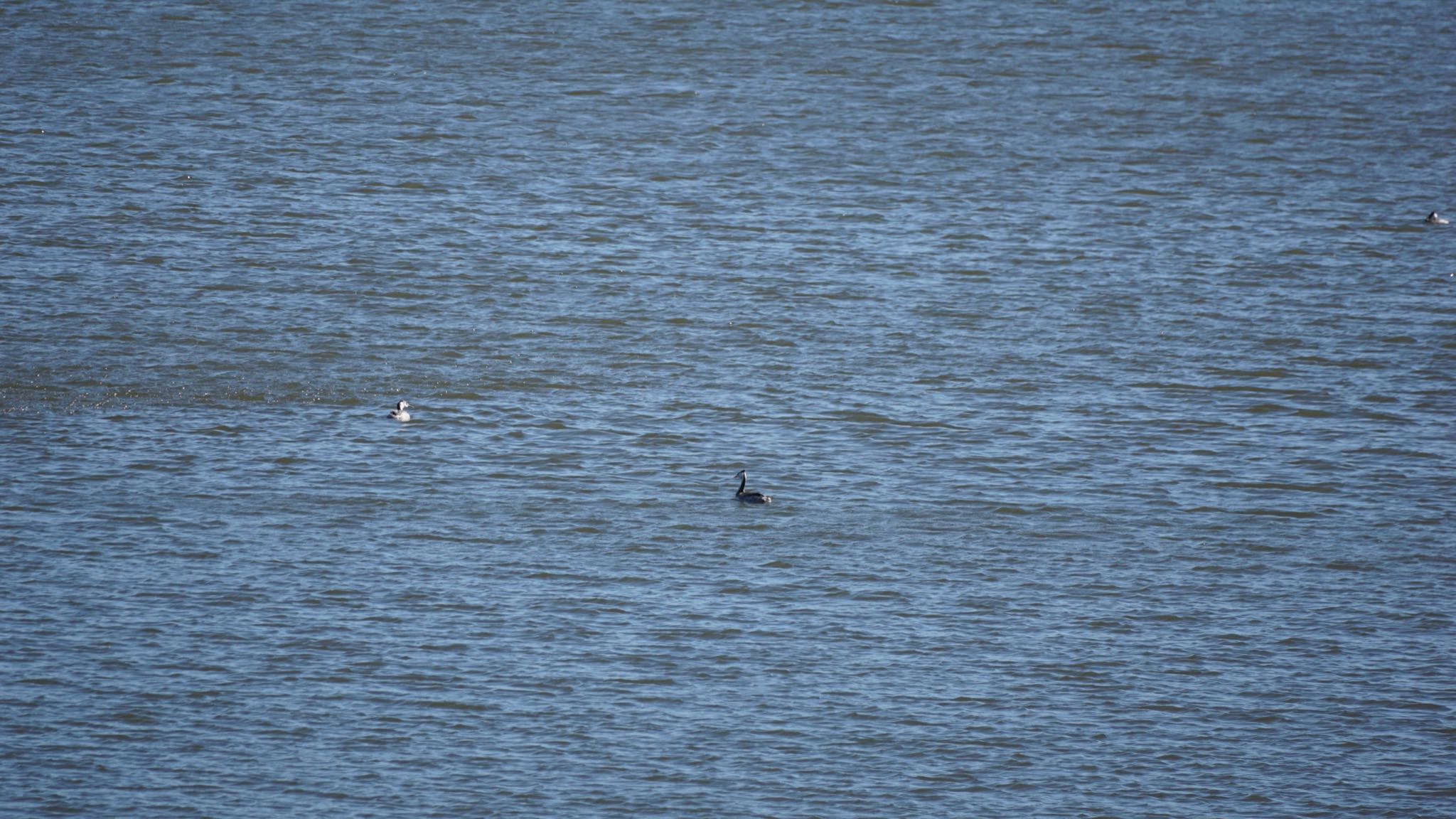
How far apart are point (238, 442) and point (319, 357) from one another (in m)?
3.63

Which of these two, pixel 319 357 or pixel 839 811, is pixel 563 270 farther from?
pixel 839 811

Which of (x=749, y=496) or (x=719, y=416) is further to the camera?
(x=719, y=416)

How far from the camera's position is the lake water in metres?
20.4

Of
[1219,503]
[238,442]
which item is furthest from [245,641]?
[1219,503]

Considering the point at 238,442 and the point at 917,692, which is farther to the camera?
the point at 238,442

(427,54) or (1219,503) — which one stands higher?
(427,54)

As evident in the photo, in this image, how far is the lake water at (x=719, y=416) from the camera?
66.9 ft

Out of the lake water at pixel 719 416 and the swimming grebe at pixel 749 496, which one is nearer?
the lake water at pixel 719 416

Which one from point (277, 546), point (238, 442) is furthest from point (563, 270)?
point (277, 546)

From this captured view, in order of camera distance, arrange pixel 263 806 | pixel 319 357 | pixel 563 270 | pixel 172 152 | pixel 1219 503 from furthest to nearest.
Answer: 1. pixel 172 152
2. pixel 563 270
3. pixel 319 357
4. pixel 1219 503
5. pixel 263 806

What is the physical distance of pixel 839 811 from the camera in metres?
19.1

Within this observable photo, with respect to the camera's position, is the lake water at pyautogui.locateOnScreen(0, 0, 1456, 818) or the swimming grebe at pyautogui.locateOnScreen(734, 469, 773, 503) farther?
the swimming grebe at pyautogui.locateOnScreen(734, 469, 773, 503)

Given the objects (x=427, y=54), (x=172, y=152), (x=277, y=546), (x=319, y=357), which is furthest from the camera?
(x=427, y=54)

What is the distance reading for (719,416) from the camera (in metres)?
29.7
